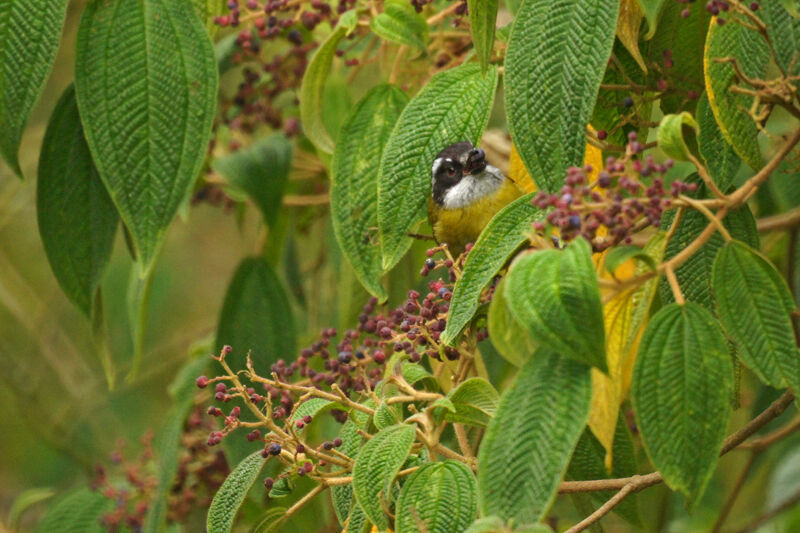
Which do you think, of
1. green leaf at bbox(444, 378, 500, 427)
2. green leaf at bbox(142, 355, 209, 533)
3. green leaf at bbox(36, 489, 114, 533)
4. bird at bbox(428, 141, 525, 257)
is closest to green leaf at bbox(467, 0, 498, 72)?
green leaf at bbox(444, 378, 500, 427)

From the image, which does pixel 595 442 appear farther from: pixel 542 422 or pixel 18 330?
pixel 18 330

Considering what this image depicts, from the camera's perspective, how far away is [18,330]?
4988mm

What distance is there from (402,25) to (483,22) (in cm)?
35

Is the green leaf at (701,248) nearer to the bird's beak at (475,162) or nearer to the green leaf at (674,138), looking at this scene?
the green leaf at (674,138)

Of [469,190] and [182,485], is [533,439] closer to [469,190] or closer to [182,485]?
[469,190]

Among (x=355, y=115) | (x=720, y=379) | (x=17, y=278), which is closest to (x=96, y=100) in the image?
(x=355, y=115)

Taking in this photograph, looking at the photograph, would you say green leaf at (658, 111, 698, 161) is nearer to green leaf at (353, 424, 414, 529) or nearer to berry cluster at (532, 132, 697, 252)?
berry cluster at (532, 132, 697, 252)

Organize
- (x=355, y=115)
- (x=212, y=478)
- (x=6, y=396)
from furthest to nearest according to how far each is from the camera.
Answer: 1. (x=6, y=396)
2. (x=212, y=478)
3. (x=355, y=115)

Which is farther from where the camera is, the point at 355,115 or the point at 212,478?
the point at 212,478

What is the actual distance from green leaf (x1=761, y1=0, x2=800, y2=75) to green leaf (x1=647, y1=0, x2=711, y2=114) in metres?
0.18

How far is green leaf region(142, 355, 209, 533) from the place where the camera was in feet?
7.02

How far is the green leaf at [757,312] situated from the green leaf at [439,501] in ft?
1.06

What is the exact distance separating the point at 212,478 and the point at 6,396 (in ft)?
9.88

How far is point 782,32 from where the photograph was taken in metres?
1.25
